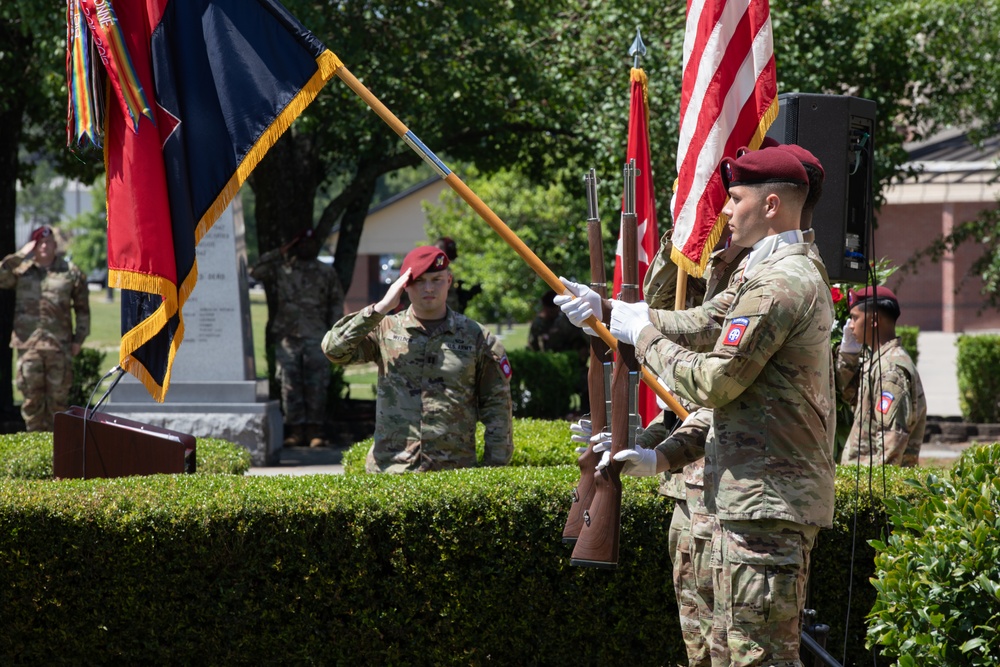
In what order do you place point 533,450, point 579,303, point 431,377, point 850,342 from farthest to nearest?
point 533,450 → point 850,342 → point 431,377 → point 579,303

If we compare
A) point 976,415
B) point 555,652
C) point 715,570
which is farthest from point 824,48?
point 715,570

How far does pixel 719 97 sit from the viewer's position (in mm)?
5184

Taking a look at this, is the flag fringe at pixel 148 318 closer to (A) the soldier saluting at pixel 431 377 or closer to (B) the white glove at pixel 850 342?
(A) the soldier saluting at pixel 431 377

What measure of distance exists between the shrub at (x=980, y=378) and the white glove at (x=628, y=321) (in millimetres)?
12530

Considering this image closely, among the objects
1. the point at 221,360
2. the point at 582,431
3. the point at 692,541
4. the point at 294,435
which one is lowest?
the point at 294,435

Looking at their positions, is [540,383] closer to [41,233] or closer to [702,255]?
[41,233]

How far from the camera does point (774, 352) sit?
11.8ft

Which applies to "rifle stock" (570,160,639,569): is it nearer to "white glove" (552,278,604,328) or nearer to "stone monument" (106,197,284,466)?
"white glove" (552,278,604,328)

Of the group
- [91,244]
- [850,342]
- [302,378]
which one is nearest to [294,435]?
[302,378]

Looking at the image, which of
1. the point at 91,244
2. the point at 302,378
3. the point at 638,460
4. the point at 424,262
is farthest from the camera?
the point at 91,244

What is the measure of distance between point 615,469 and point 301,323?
966cm

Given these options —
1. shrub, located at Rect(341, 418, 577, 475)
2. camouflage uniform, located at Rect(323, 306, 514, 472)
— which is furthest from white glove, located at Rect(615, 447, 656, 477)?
shrub, located at Rect(341, 418, 577, 475)

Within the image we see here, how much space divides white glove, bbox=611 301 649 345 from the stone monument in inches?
326

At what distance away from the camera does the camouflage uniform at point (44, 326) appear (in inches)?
486
